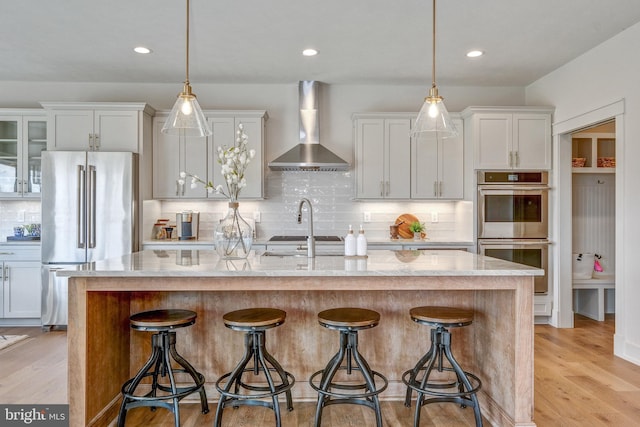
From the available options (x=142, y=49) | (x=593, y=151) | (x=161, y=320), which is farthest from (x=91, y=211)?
(x=593, y=151)

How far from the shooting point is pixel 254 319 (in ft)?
7.68

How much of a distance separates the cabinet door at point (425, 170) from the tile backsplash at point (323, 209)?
0.30m

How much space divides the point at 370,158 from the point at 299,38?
1.62m

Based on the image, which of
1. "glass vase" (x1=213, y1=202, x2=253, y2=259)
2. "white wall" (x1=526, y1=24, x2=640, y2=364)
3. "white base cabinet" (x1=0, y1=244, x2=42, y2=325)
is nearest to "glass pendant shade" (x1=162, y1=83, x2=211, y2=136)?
"glass vase" (x1=213, y1=202, x2=253, y2=259)

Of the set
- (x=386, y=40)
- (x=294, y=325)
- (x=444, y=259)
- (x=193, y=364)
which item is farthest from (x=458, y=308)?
(x=386, y=40)

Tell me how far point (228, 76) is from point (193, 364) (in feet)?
10.6

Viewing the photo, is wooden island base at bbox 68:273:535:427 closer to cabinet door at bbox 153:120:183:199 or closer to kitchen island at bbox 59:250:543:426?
kitchen island at bbox 59:250:543:426

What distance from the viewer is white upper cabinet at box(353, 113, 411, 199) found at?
16.0 ft

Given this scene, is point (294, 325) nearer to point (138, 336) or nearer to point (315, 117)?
point (138, 336)

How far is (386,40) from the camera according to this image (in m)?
3.81

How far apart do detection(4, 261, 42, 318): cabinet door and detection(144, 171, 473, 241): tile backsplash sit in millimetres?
1418

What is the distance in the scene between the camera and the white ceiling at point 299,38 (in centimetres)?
321

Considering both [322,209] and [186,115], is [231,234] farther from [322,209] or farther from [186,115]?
[322,209]

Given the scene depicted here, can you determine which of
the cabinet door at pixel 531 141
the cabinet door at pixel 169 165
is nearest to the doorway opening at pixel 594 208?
the cabinet door at pixel 531 141
